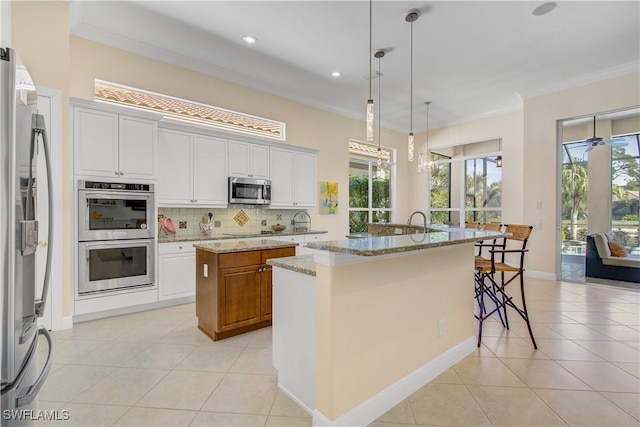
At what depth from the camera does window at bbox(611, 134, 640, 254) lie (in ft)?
18.5

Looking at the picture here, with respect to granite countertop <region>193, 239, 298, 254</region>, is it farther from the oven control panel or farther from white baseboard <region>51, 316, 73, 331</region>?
white baseboard <region>51, 316, 73, 331</region>

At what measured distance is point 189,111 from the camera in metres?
4.40

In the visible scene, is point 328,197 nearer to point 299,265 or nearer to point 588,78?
point 299,265

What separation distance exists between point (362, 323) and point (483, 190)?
6.15 metres

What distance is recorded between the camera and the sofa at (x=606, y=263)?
16.3 ft

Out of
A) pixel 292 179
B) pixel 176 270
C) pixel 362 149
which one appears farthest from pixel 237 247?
pixel 362 149

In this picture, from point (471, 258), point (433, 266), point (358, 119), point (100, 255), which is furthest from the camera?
point (358, 119)

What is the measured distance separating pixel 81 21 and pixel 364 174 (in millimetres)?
5412

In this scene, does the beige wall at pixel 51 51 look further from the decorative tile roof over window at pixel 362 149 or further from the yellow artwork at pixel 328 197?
the decorative tile roof over window at pixel 362 149

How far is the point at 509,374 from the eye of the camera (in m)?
2.25

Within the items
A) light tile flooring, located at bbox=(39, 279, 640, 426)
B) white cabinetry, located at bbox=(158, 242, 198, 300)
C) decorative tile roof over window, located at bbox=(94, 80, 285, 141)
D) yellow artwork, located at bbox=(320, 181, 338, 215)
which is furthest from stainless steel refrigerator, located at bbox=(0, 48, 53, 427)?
yellow artwork, located at bbox=(320, 181, 338, 215)

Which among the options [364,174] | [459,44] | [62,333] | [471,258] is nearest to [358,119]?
[364,174]

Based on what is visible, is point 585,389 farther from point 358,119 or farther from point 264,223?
point 358,119

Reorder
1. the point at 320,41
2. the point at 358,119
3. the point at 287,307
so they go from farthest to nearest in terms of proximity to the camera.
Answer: the point at 358,119 < the point at 320,41 < the point at 287,307
